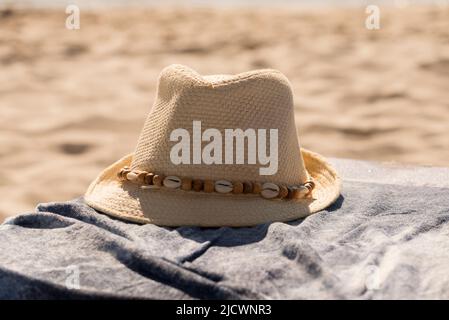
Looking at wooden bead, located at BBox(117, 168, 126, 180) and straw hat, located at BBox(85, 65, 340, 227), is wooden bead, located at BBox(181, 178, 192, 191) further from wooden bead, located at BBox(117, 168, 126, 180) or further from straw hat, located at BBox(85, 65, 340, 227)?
wooden bead, located at BBox(117, 168, 126, 180)

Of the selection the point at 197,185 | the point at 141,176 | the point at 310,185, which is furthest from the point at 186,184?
the point at 310,185

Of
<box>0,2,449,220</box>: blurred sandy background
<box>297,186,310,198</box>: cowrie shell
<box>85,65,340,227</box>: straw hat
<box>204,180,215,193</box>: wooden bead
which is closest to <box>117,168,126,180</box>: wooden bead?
<box>85,65,340,227</box>: straw hat

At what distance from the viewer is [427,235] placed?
1736 mm

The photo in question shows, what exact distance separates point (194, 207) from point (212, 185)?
72 mm

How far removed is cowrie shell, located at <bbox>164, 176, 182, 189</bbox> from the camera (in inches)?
70.2

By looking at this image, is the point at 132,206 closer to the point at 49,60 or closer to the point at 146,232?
the point at 146,232

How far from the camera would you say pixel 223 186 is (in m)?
1.78

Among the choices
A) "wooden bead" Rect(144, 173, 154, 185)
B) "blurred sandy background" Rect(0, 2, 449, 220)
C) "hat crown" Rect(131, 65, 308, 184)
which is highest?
"hat crown" Rect(131, 65, 308, 184)

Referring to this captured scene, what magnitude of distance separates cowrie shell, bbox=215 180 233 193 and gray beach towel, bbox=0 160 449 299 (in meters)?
0.10

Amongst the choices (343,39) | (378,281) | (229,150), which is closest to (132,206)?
(229,150)

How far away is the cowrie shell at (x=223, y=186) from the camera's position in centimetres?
178

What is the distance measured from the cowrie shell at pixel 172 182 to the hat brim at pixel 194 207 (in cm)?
2

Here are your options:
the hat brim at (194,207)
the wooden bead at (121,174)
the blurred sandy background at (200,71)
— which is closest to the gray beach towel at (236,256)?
the hat brim at (194,207)
